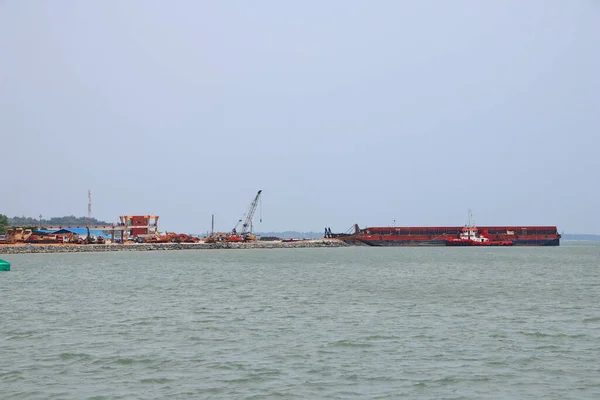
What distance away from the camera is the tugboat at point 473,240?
161500 millimetres

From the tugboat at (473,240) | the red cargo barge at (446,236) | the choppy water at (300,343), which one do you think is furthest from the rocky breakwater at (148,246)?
the choppy water at (300,343)

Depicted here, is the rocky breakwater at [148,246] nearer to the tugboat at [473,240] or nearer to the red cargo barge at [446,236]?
the red cargo barge at [446,236]

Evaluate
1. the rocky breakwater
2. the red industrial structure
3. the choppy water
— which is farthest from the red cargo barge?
the choppy water

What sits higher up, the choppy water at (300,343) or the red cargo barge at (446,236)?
the red cargo barge at (446,236)

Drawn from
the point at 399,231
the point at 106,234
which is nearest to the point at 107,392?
the point at 399,231

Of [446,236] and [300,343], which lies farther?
[446,236]

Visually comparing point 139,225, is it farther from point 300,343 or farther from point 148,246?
point 300,343

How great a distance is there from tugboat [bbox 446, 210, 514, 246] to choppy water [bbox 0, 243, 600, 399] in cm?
11614

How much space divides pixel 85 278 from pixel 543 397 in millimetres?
48675

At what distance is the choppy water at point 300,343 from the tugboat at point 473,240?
116 m

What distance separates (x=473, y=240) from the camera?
16362cm

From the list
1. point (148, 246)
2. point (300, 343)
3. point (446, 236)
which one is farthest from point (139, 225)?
point (300, 343)

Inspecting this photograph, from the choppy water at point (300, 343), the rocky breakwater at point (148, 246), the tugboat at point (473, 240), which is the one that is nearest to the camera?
the choppy water at point (300, 343)

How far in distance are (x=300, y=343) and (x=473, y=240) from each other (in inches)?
5726
